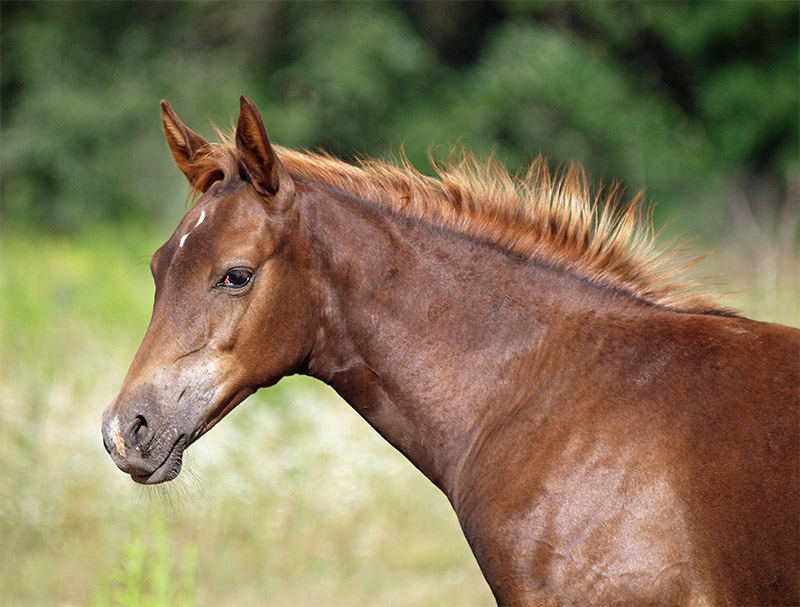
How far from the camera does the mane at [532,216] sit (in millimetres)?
2607

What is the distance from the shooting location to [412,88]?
1380 centimetres

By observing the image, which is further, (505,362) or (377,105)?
(377,105)

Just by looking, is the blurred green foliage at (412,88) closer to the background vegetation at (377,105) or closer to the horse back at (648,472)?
the background vegetation at (377,105)

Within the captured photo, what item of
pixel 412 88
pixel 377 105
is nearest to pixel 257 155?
pixel 377 105

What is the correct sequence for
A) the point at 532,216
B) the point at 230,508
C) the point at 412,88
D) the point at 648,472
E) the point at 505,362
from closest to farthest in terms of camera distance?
the point at 648,472
the point at 505,362
the point at 532,216
the point at 230,508
the point at 412,88

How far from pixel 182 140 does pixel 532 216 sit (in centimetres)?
122

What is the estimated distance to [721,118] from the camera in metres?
13.2

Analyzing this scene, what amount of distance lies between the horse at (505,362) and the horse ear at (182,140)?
15 millimetres

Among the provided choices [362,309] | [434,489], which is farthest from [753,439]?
[434,489]

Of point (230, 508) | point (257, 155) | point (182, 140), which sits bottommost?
point (230, 508)

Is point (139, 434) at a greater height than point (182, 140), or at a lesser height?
lesser

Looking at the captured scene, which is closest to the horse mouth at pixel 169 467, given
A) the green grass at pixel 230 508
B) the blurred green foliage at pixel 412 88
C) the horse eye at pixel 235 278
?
the horse eye at pixel 235 278

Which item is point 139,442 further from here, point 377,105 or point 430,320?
point 377,105

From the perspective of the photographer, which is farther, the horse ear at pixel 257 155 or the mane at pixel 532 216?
the mane at pixel 532 216
